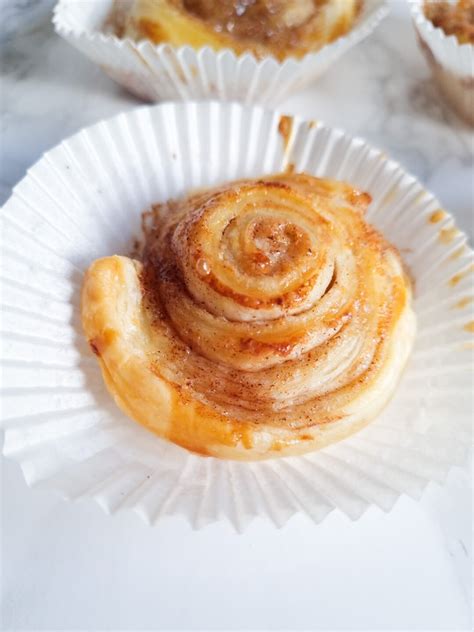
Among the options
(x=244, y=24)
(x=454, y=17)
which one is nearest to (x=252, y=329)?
(x=244, y=24)

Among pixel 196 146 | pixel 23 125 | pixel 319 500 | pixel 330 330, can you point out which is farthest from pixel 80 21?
pixel 319 500

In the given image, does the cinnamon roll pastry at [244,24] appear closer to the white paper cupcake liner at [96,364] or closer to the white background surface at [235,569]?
the white paper cupcake liner at [96,364]

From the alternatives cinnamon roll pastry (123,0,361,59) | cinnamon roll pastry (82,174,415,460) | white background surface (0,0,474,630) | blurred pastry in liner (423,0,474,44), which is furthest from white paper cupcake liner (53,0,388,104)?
white background surface (0,0,474,630)

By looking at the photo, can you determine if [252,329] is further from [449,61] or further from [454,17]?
[454,17]

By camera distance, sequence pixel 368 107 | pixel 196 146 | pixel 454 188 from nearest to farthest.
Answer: pixel 196 146 < pixel 454 188 < pixel 368 107

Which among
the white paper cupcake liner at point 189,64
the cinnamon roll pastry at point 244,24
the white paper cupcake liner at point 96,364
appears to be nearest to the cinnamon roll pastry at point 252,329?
the white paper cupcake liner at point 96,364

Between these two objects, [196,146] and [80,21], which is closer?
[196,146]

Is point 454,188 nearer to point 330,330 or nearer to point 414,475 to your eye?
point 330,330
